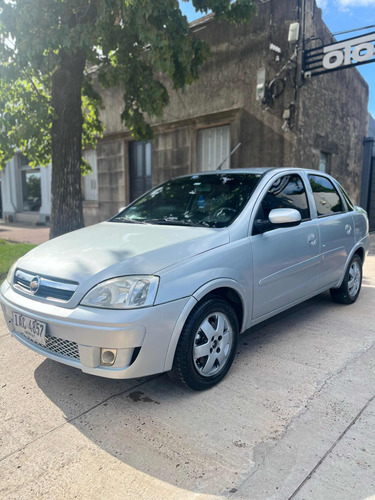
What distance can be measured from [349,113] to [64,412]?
37.0ft

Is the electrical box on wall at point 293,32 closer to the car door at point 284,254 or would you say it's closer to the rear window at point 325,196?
the rear window at point 325,196

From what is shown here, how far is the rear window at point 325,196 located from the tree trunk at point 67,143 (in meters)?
4.31

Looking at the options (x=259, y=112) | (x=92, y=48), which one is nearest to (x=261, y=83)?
(x=259, y=112)

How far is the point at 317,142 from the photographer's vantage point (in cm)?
920

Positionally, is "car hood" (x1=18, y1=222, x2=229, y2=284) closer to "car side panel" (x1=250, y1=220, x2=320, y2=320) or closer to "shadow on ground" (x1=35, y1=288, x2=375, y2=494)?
"car side panel" (x1=250, y1=220, x2=320, y2=320)

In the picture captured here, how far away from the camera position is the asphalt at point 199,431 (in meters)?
1.86

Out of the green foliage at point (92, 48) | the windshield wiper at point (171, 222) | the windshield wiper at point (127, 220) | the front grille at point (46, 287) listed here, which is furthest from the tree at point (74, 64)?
the front grille at point (46, 287)

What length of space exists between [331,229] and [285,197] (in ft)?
2.76

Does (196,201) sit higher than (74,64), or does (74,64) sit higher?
(74,64)

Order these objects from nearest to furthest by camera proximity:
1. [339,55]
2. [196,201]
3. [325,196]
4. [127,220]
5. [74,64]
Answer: [196,201]
[127,220]
[325,196]
[74,64]
[339,55]

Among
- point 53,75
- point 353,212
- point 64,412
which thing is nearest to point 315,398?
point 64,412

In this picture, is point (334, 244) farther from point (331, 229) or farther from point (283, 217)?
point (283, 217)

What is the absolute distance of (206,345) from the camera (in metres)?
2.61

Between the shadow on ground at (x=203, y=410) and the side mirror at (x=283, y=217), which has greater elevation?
the side mirror at (x=283, y=217)
